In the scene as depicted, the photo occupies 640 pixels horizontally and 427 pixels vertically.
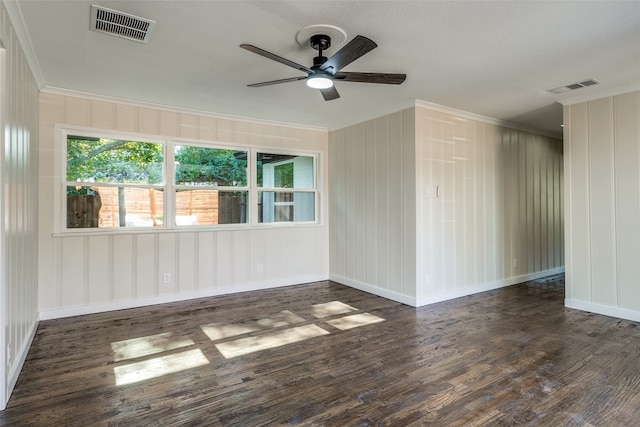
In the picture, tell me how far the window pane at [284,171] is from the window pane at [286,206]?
Answer: 0.43 ft

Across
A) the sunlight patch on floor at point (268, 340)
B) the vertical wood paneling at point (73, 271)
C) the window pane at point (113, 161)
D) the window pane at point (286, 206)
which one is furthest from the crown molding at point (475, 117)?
the vertical wood paneling at point (73, 271)

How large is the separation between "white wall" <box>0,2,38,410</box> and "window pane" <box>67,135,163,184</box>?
529 mm

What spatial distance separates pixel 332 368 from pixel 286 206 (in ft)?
10.1

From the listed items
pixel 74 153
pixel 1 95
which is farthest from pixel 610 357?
pixel 74 153

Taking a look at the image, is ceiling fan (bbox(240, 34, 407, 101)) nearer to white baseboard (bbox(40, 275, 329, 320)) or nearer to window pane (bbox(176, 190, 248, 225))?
window pane (bbox(176, 190, 248, 225))

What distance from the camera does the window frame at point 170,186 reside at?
12.3ft

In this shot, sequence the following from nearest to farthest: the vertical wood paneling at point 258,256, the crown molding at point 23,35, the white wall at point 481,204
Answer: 1. the crown molding at point 23,35
2. the white wall at point 481,204
3. the vertical wood paneling at point 258,256

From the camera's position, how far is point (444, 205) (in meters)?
4.45

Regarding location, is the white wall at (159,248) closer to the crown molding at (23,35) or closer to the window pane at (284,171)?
the window pane at (284,171)

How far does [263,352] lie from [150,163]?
8.96 feet

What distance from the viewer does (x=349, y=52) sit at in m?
2.26

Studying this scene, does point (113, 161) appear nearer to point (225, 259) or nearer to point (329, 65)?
point (225, 259)

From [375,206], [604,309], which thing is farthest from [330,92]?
[604,309]

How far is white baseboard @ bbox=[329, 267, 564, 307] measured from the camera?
4.26m
